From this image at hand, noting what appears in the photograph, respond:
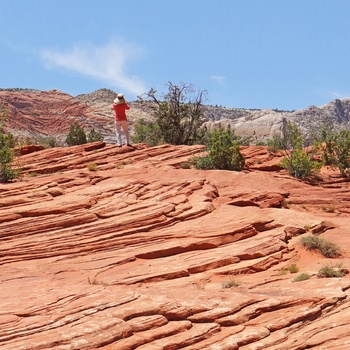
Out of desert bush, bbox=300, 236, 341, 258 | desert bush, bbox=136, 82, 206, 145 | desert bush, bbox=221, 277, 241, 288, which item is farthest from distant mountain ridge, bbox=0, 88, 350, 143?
desert bush, bbox=221, 277, 241, 288

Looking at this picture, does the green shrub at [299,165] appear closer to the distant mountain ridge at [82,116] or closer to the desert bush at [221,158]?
the desert bush at [221,158]

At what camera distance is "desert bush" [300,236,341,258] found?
1236 cm

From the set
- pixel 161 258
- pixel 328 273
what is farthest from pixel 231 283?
pixel 161 258

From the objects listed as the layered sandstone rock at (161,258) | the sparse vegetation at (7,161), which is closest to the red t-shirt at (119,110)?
the layered sandstone rock at (161,258)

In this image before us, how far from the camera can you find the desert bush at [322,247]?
12.4m

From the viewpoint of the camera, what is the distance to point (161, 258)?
11.5m

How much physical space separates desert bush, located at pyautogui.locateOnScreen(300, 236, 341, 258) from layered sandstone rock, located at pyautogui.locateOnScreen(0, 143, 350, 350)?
0.17 meters

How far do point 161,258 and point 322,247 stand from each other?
367cm

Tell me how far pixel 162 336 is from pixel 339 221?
949 cm

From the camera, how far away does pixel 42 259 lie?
11328 mm

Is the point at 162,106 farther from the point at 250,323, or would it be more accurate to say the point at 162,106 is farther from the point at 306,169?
the point at 250,323

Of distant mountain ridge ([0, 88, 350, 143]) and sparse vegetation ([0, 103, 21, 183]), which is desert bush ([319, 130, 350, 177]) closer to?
sparse vegetation ([0, 103, 21, 183])

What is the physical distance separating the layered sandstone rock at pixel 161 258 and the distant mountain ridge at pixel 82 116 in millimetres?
45759

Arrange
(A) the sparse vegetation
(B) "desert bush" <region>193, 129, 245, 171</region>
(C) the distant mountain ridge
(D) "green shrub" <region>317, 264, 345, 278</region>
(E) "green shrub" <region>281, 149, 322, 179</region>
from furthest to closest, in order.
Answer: (C) the distant mountain ridge, (E) "green shrub" <region>281, 149, 322, 179</region>, (B) "desert bush" <region>193, 129, 245, 171</region>, (A) the sparse vegetation, (D) "green shrub" <region>317, 264, 345, 278</region>
